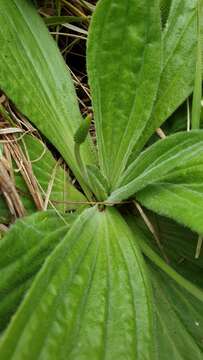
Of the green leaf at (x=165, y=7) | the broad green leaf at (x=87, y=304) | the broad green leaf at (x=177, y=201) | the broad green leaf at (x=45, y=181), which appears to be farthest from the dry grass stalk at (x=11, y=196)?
the green leaf at (x=165, y=7)

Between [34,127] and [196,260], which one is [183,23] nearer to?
[34,127]

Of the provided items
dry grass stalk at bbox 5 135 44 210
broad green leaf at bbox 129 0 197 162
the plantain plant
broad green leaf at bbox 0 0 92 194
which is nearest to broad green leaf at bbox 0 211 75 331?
the plantain plant

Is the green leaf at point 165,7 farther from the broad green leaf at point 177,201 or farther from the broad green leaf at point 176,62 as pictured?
the broad green leaf at point 177,201

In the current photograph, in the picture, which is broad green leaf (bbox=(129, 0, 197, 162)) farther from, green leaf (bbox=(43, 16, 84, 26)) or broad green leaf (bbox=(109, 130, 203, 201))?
green leaf (bbox=(43, 16, 84, 26))

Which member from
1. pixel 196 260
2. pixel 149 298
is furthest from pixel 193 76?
pixel 149 298

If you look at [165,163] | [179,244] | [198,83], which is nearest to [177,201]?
[165,163]

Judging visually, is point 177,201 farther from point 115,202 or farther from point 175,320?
point 175,320
